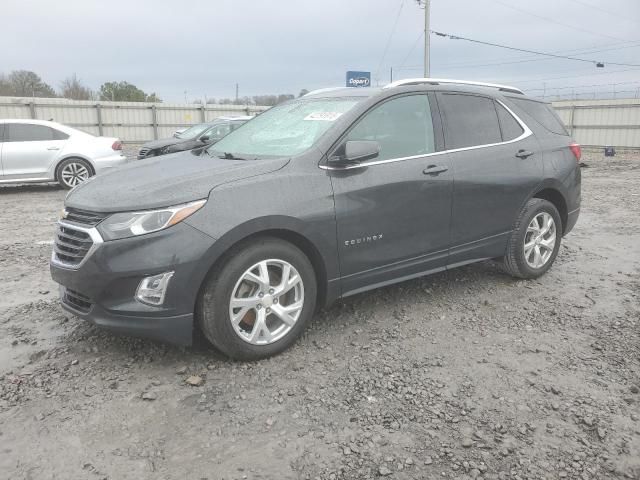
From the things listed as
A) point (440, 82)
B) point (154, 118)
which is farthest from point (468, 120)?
point (154, 118)

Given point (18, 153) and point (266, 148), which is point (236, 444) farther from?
point (18, 153)

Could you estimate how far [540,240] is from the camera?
197 inches

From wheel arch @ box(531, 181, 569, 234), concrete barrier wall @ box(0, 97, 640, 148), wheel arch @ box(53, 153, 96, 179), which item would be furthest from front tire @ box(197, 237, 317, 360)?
concrete barrier wall @ box(0, 97, 640, 148)

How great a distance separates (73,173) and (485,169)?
9504 mm

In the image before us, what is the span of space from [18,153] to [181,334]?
31.1 ft

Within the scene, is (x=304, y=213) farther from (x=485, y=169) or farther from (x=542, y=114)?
(x=542, y=114)

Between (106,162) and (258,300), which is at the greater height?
(106,162)

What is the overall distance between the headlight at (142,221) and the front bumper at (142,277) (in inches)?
1.5

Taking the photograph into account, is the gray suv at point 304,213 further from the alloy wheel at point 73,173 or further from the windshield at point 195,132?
the windshield at point 195,132

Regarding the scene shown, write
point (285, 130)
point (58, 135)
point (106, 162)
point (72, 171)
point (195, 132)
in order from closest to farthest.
Answer: point (285, 130) < point (58, 135) < point (72, 171) < point (106, 162) < point (195, 132)

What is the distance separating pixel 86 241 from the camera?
3.17 m

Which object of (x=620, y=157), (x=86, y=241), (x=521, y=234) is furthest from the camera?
(x=620, y=157)

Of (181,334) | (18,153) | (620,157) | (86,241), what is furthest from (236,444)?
(620,157)

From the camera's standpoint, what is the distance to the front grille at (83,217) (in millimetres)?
3195
